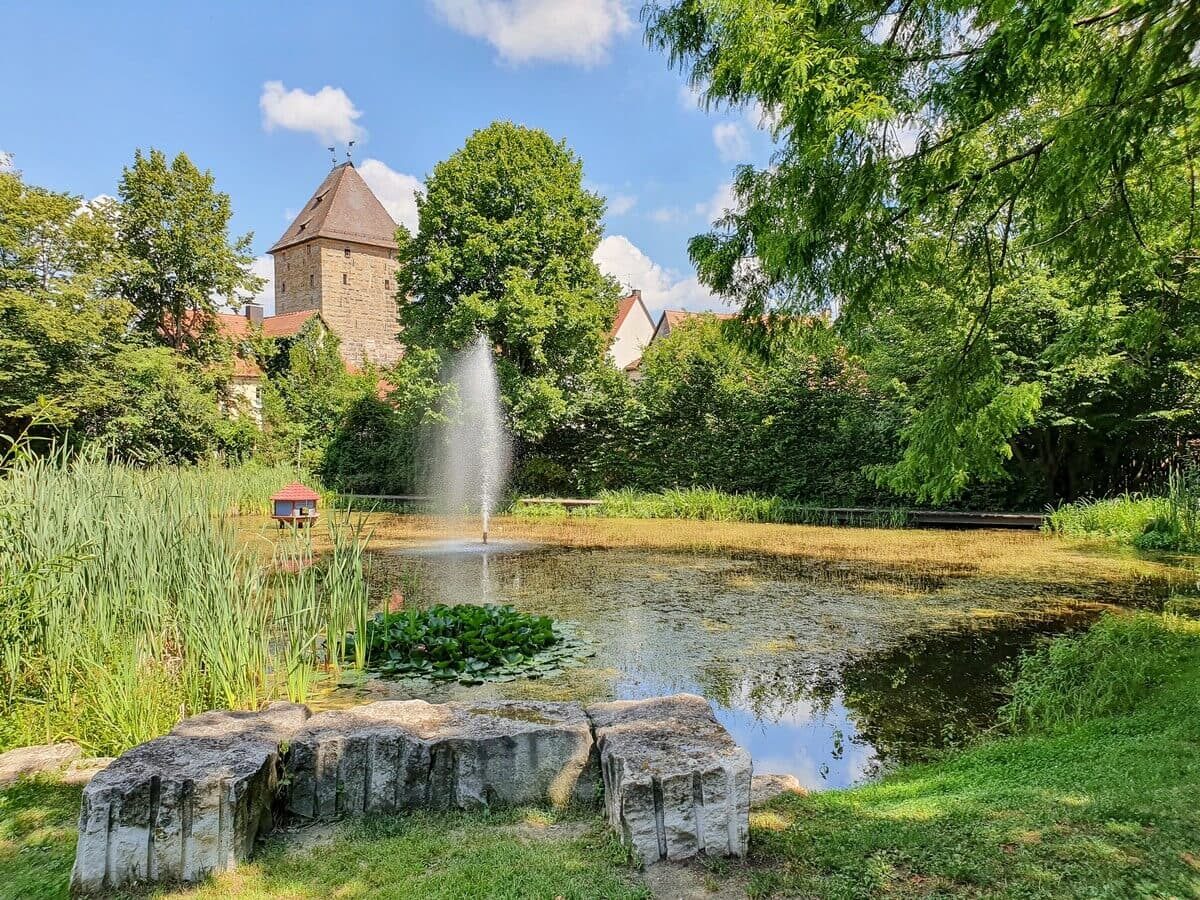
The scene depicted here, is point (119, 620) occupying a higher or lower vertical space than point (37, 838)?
higher

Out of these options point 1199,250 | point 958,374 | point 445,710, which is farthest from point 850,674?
point 1199,250

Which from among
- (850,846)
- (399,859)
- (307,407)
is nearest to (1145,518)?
(850,846)

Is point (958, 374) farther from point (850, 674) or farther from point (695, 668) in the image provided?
point (695, 668)

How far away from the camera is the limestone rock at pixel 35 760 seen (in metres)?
2.78

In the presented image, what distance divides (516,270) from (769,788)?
14362 millimetres

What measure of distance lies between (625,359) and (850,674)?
31.3 m

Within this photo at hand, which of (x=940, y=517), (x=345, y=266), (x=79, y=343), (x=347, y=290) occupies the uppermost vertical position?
(x=345, y=266)

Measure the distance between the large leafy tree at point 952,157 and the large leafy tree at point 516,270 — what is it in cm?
1169

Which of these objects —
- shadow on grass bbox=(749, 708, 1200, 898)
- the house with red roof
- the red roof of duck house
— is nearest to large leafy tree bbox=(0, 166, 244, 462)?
the red roof of duck house

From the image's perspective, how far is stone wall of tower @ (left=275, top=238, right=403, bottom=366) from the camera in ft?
107

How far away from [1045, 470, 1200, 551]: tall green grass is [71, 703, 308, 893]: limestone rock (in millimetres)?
10313

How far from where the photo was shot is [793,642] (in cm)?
542

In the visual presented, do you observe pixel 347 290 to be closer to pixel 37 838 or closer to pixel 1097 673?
pixel 37 838

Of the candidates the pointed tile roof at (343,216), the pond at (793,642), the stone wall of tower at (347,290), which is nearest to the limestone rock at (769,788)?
the pond at (793,642)
